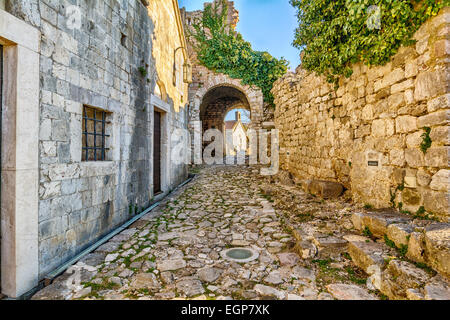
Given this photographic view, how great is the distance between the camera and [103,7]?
373 cm

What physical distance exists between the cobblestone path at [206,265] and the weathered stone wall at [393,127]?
78 cm

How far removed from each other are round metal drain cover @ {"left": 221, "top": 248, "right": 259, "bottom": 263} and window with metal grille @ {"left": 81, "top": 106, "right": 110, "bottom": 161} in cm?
247

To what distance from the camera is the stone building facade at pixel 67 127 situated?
7.64 feet

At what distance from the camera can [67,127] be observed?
2.97 meters

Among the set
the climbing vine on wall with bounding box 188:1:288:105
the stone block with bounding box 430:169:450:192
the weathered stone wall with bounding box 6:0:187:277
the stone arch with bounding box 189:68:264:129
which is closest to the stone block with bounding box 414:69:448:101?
the stone block with bounding box 430:169:450:192

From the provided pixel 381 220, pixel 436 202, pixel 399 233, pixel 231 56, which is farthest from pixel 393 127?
pixel 231 56

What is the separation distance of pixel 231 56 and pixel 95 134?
10433mm

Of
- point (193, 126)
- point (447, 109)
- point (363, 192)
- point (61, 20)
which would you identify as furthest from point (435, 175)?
point (193, 126)

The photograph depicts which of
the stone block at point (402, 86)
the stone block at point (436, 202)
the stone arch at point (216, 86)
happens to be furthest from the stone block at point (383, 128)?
the stone arch at point (216, 86)

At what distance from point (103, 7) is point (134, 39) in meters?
1.08

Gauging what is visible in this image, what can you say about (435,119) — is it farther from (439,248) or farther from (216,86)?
A: (216,86)

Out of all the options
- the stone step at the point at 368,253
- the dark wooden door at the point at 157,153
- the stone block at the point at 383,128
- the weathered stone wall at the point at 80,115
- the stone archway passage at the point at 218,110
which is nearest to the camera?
the stone step at the point at 368,253

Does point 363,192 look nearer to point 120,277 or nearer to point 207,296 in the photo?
point 207,296

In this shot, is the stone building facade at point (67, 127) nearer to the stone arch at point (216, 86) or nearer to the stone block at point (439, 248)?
the stone block at point (439, 248)
